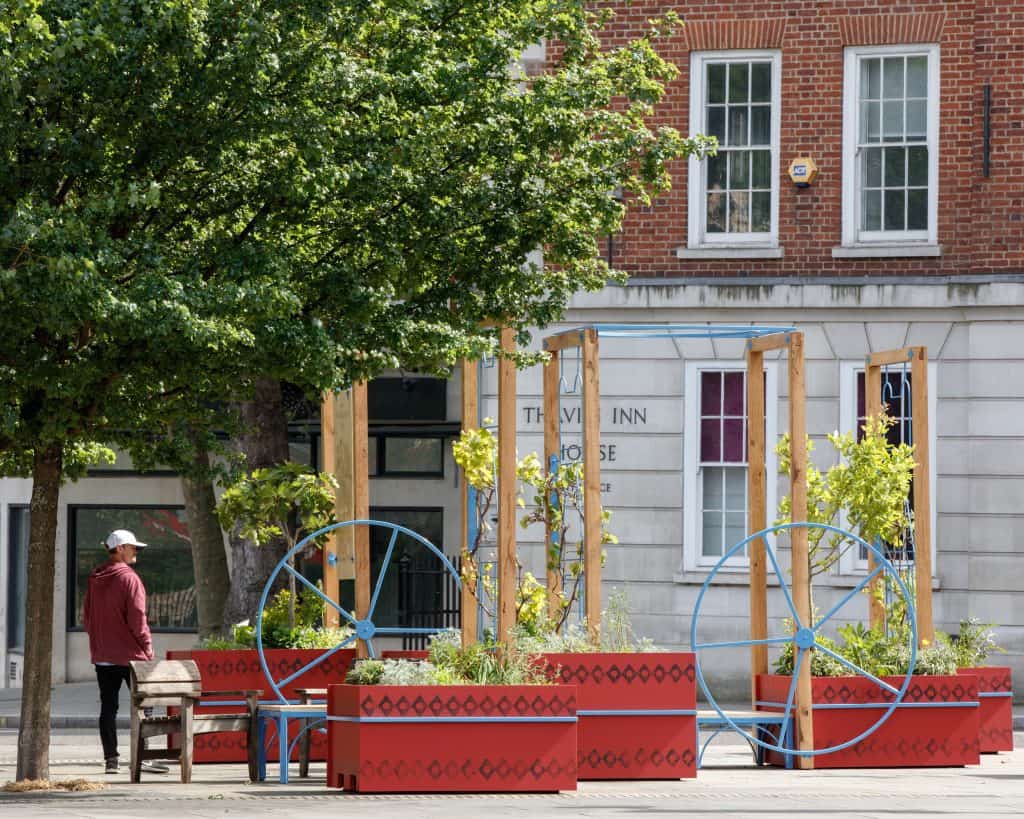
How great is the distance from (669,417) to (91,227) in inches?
453

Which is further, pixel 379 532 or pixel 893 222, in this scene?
pixel 379 532

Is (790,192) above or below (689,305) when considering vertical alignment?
above

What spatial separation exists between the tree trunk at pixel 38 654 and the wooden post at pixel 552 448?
11.9 ft

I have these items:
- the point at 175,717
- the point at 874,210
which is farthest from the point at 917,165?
the point at 175,717

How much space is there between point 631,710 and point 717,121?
1103cm

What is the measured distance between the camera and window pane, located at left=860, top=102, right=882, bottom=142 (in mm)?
22000

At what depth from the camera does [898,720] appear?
46.2 ft

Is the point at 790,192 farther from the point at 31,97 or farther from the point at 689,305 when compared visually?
the point at 31,97

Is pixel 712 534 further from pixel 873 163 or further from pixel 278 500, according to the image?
pixel 278 500

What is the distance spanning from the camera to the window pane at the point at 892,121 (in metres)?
22.0

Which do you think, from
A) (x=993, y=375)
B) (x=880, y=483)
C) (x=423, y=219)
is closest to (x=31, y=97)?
(x=423, y=219)

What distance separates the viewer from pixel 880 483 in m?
14.8

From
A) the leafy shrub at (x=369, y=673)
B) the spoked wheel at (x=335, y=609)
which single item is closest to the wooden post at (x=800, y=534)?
the spoked wheel at (x=335, y=609)

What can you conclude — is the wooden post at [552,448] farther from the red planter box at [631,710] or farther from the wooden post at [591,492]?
the red planter box at [631,710]
